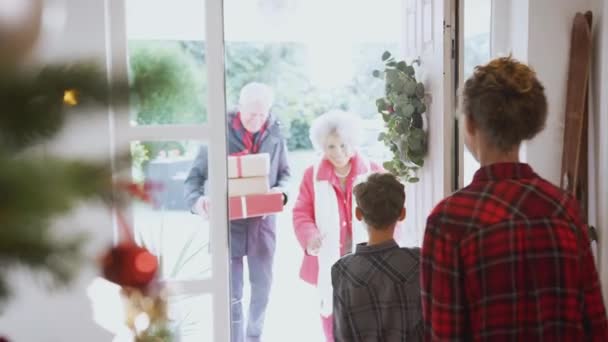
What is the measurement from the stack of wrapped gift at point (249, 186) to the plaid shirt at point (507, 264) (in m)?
2.07

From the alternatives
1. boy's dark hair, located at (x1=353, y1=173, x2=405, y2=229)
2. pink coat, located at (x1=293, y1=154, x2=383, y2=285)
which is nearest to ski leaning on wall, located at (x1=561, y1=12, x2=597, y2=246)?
boy's dark hair, located at (x1=353, y1=173, x2=405, y2=229)

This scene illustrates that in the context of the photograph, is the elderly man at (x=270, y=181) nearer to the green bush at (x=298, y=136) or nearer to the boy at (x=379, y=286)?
the boy at (x=379, y=286)

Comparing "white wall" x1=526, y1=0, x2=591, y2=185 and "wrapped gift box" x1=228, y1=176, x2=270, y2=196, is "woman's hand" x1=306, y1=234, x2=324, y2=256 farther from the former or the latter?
"white wall" x1=526, y1=0, x2=591, y2=185

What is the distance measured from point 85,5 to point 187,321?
1.24 metres

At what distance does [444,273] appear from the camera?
105 cm

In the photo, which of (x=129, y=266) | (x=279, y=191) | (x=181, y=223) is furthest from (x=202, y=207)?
(x=129, y=266)

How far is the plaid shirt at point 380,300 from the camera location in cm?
153

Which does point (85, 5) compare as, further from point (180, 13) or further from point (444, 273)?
point (444, 273)

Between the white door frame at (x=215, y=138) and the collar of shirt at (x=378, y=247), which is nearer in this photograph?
the collar of shirt at (x=378, y=247)

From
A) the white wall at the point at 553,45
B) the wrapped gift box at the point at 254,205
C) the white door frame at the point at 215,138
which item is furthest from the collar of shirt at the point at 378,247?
the wrapped gift box at the point at 254,205

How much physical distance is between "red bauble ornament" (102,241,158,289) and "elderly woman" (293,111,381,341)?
7.94ft

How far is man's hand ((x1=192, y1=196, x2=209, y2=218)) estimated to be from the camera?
215cm

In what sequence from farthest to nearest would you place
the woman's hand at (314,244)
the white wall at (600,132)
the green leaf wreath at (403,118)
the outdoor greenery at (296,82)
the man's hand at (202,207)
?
the outdoor greenery at (296,82), the woman's hand at (314,244), the green leaf wreath at (403,118), the man's hand at (202,207), the white wall at (600,132)

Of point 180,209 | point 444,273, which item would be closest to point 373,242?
point 444,273
